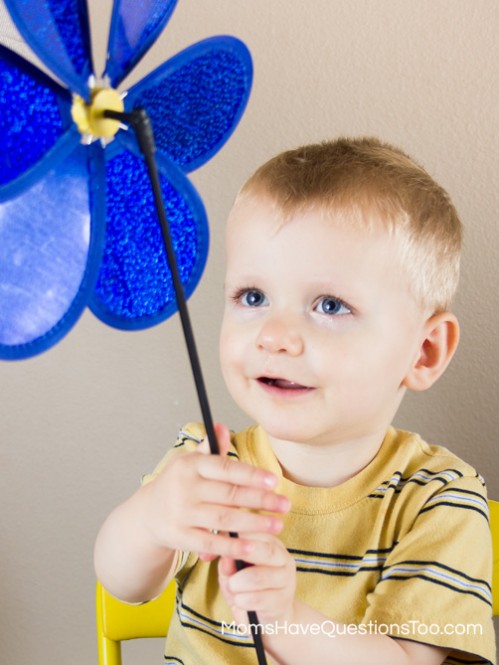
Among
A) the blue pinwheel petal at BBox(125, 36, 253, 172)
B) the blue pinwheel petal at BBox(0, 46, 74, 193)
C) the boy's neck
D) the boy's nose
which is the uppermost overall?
the blue pinwheel petal at BBox(125, 36, 253, 172)

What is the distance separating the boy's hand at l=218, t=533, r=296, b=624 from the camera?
0.53 meters

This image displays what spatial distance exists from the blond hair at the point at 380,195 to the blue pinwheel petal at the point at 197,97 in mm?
51

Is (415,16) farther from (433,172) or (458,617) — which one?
(458,617)

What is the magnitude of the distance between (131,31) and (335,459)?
38 cm

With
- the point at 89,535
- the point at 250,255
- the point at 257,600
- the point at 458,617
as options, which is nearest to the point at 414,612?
the point at 458,617

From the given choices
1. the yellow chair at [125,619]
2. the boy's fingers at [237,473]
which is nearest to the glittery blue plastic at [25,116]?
the boy's fingers at [237,473]

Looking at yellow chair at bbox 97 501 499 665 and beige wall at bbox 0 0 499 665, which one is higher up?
beige wall at bbox 0 0 499 665

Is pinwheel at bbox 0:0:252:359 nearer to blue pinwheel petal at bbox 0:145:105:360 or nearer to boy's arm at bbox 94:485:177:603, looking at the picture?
blue pinwheel petal at bbox 0:145:105:360

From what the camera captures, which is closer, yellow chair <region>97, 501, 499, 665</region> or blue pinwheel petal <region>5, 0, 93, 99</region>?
blue pinwheel petal <region>5, 0, 93, 99</region>

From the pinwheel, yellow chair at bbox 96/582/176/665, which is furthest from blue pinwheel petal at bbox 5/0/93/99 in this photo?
yellow chair at bbox 96/582/176/665

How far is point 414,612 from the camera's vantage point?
647 millimetres

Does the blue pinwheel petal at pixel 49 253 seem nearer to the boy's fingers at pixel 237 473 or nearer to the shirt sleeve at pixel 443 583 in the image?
the boy's fingers at pixel 237 473

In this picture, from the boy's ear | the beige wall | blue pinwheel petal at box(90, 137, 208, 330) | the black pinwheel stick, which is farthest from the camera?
the beige wall

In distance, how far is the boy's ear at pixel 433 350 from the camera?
70 cm
